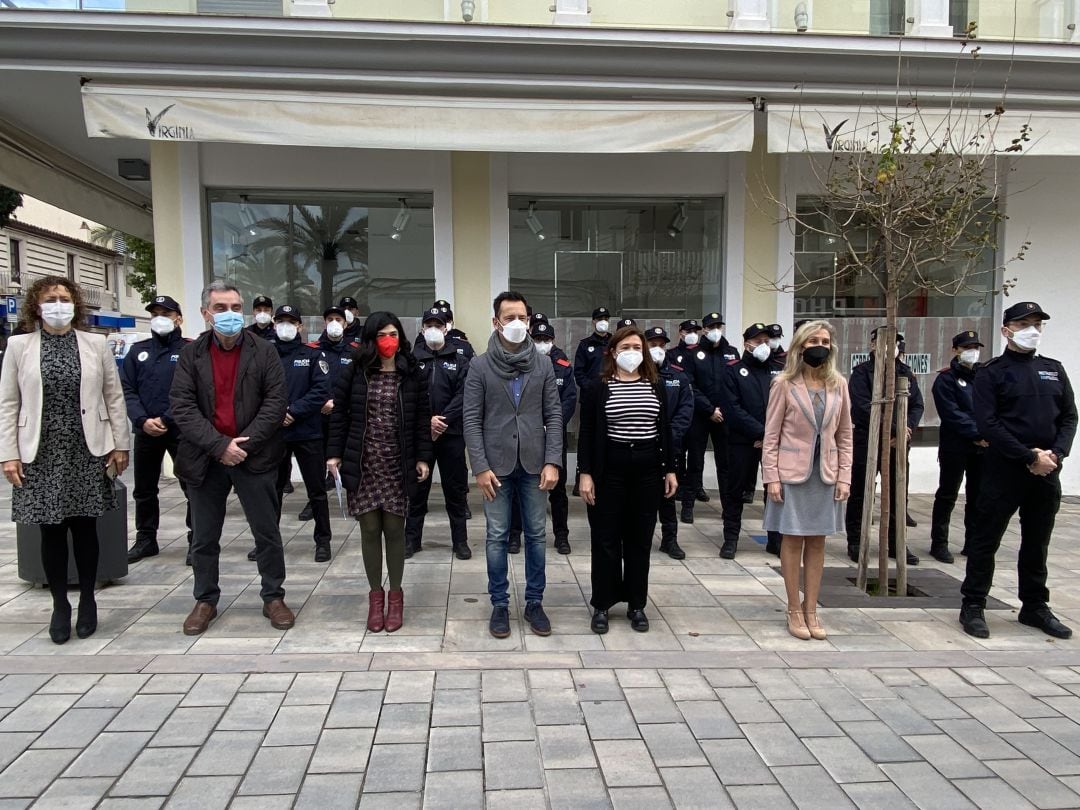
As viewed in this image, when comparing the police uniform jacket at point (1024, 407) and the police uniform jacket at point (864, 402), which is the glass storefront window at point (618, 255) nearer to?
the police uniform jacket at point (864, 402)

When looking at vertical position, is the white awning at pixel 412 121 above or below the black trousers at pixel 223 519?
above

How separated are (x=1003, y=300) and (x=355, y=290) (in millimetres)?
8271

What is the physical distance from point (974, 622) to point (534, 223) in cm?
663

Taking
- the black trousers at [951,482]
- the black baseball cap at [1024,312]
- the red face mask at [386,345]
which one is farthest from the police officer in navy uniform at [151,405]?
the black trousers at [951,482]

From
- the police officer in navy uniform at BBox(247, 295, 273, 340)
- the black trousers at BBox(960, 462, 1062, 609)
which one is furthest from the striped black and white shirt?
the police officer in navy uniform at BBox(247, 295, 273, 340)

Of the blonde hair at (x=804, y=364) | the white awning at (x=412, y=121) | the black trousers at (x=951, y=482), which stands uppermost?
the white awning at (x=412, y=121)

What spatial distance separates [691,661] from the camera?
13.7 ft

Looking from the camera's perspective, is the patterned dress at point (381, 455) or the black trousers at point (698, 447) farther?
the black trousers at point (698, 447)

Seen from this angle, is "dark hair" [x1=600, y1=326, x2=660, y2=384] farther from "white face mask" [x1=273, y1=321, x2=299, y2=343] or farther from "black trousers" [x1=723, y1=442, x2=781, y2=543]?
"white face mask" [x1=273, y1=321, x2=299, y2=343]

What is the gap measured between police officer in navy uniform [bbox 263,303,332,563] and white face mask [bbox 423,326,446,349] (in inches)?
36.5

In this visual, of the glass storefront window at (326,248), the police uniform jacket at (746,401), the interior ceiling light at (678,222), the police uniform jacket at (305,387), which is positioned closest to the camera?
the police uniform jacket at (305,387)

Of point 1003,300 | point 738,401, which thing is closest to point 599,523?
point 738,401

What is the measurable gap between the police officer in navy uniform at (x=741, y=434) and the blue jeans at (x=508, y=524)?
2497 millimetres

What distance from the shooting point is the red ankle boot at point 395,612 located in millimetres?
4516
